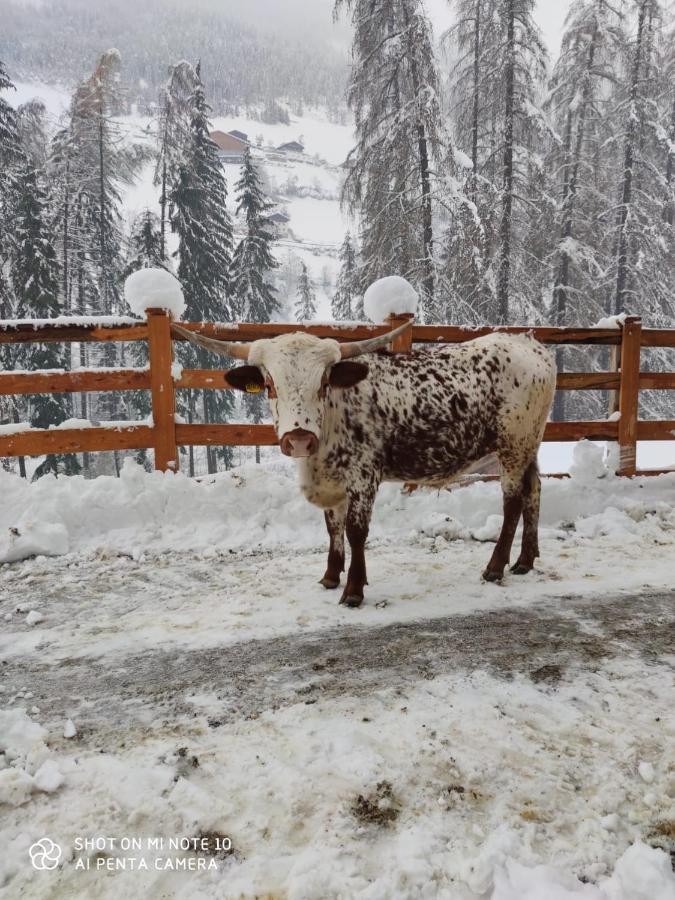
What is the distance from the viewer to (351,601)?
330cm

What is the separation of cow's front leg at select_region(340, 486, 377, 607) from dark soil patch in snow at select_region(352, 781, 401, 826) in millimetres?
1536

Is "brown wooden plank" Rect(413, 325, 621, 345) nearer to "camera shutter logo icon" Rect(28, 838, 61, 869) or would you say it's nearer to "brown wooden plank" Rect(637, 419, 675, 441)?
"brown wooden plank" Rect(637, 419, 675, 441)

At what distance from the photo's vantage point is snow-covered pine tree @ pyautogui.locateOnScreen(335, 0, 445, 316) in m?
12.8

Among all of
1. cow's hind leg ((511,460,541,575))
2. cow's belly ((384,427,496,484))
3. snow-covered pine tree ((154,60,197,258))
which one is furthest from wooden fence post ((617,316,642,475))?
snow-covered pine tree ((154,60,197,258))

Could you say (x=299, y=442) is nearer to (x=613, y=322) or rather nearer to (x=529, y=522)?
(x=529, y=522)

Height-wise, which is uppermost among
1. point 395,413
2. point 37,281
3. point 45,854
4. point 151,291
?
point 37,281

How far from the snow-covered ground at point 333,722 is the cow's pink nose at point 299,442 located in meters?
1.00

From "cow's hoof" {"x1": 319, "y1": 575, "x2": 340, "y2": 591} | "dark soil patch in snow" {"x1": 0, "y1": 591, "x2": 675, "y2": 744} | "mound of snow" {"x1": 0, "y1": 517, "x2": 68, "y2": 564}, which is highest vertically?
"mound of snow" {"x1": 0, "y1": 517, "x2": 68, "y2": 564}

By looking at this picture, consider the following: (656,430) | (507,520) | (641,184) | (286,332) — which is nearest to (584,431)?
(656,430)

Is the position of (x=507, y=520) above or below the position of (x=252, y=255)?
below

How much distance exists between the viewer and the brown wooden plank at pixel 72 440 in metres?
4.68

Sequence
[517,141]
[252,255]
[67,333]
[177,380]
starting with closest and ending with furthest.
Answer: [67,333] → [177,380] → [517,141] → [252,255]

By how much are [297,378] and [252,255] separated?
2327 cm

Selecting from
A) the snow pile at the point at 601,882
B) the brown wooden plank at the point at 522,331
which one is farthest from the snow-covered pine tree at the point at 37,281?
the snow pile at the point at 601,882
